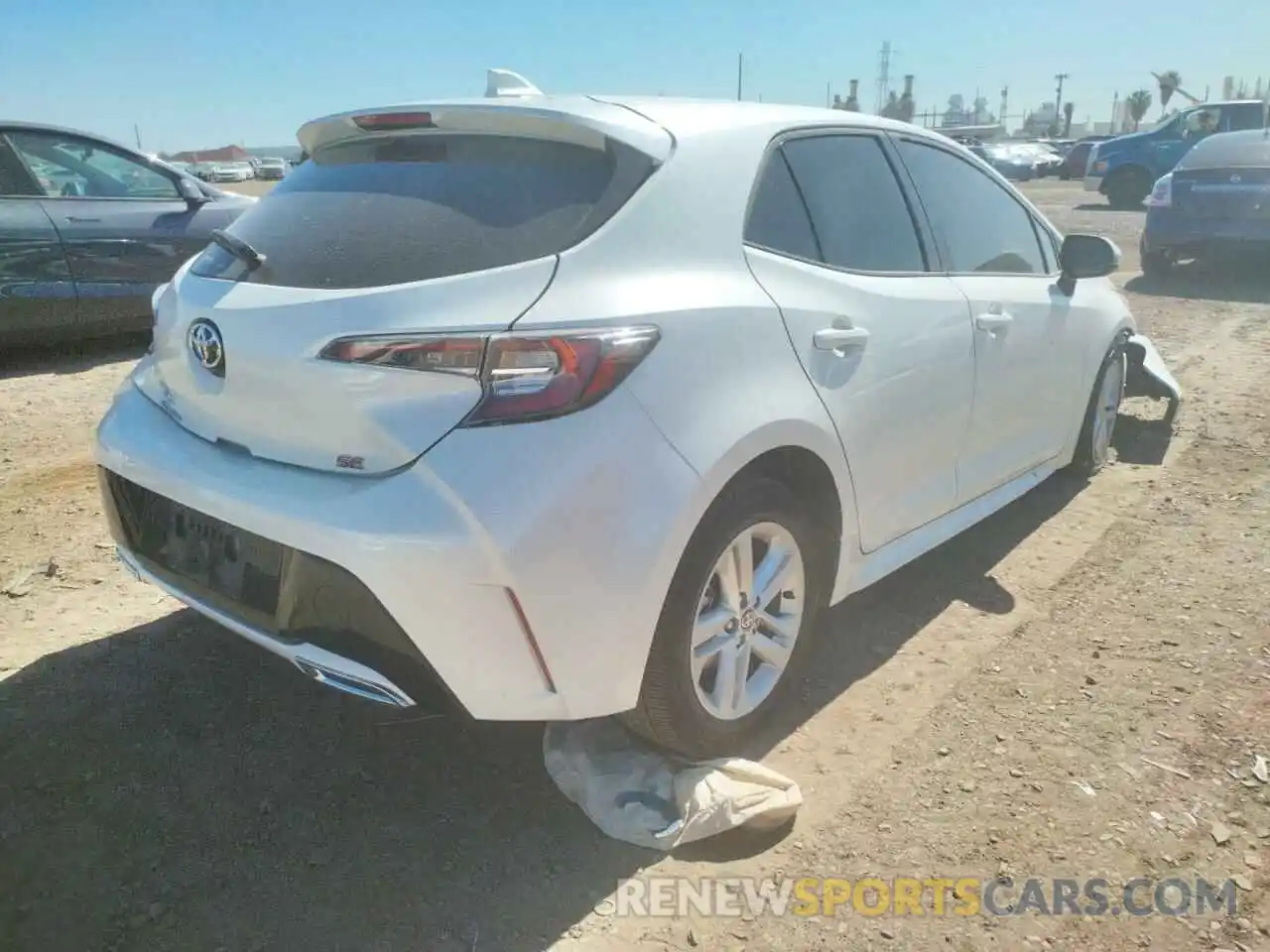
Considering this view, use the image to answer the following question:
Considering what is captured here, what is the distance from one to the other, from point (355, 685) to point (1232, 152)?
11107mm

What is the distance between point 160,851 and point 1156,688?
108 inches

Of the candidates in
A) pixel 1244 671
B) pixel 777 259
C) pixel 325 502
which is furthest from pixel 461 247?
pixel 1244 671

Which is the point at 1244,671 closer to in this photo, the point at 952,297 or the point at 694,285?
the point at 952,297

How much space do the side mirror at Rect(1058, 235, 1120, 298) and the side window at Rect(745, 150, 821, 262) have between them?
65.6 inches

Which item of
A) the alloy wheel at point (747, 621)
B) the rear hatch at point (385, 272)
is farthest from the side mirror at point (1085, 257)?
the rear hatch at point (385, 272)

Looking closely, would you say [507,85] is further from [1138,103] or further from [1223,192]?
[1138,103]

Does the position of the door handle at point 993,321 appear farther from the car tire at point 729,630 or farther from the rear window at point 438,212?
the rear window at point 438,212

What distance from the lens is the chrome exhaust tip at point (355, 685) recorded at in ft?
7.11

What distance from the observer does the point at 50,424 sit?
5.43 m

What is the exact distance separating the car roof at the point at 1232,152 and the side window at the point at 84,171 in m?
9.61

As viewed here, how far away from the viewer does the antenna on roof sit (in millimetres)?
2939

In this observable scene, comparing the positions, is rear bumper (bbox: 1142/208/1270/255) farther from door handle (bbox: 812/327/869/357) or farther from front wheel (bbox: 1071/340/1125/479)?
door handle (bbox: 812/327/869/357)

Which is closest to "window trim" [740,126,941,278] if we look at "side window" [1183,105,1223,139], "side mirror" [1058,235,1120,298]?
"side mirror" [1058,235,1120,298]


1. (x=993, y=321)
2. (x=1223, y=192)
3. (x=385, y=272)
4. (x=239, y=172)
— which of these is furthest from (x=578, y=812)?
(x=239, y=172)
